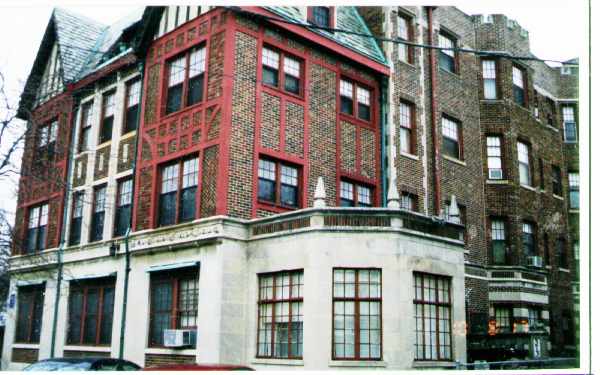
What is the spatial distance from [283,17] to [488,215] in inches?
428

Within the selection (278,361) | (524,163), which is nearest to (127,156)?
(278,361)

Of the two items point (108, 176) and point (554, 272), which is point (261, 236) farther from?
point (554, 272)

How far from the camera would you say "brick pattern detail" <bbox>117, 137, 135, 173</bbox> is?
21984 mm

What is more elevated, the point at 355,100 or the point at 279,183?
the point at 355,100

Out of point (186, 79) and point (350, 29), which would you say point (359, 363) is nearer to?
point (186, 79)

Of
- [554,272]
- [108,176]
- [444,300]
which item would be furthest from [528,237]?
[108,176]

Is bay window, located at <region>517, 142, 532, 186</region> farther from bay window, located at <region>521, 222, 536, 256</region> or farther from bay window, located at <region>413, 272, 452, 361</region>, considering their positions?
bay window, located at <region>413, 272, 452, 361</region>

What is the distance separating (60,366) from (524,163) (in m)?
18.9

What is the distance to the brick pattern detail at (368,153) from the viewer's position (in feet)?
72.7

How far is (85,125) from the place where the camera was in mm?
24172

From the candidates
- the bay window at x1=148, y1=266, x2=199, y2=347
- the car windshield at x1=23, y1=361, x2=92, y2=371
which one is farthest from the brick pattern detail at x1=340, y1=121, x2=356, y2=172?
the car windshield at x1=23, y1=361, x2=92, y2=371

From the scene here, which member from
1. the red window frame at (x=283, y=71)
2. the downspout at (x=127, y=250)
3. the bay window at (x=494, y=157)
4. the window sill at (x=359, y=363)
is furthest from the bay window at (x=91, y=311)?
the bay window at (x=494, y=157)

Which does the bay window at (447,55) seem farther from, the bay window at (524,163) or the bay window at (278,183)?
the bay window at (278,183)

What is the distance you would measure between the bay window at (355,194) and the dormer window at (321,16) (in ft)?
16.7
